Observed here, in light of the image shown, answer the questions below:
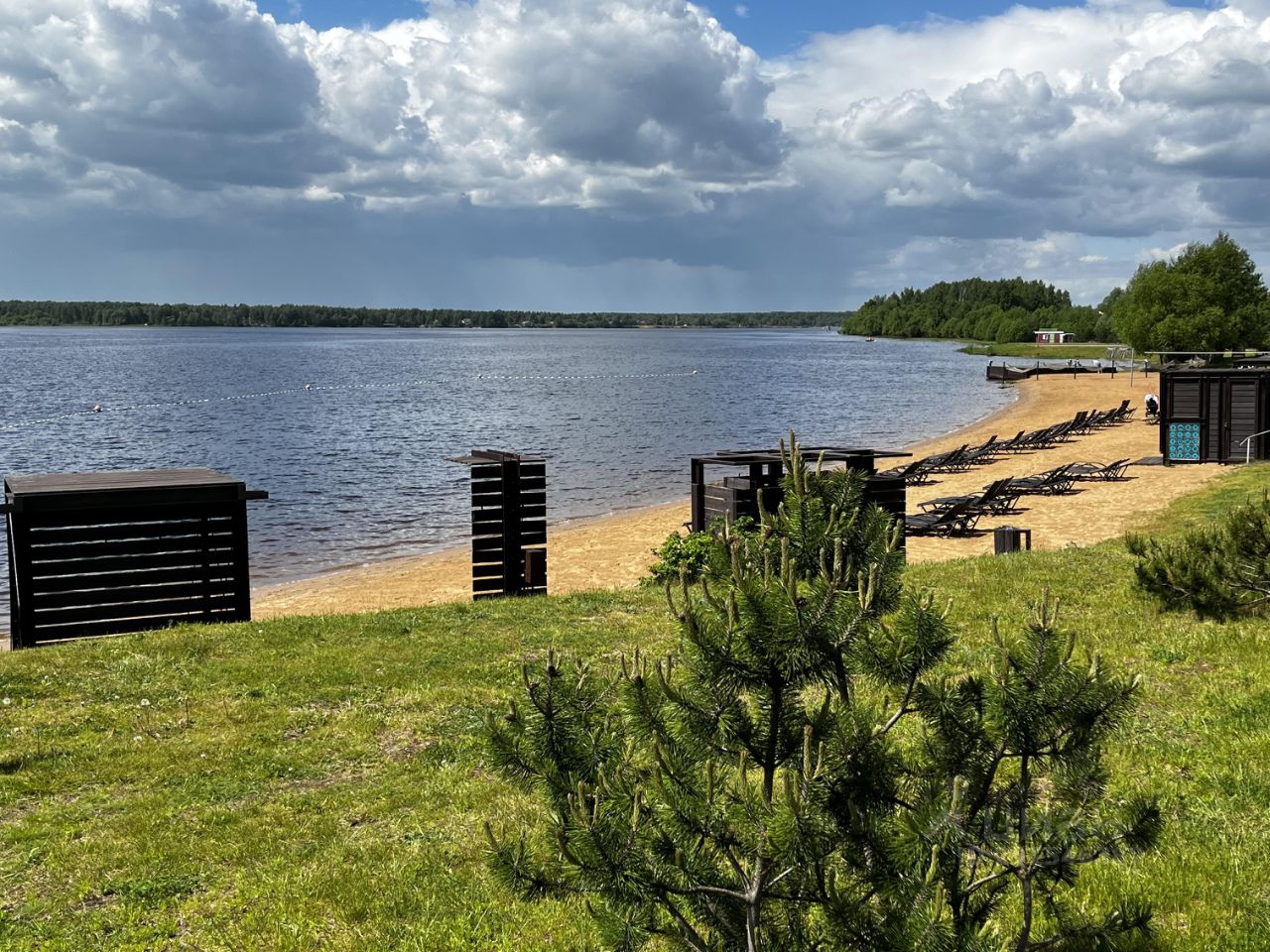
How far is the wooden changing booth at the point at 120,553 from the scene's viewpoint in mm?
10234

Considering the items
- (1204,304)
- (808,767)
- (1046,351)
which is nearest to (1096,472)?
(808,767)

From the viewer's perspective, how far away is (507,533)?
13.3 meters

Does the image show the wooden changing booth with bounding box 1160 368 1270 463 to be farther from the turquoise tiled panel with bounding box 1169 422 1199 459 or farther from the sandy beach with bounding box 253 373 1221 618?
the sandy beach with bounding box 253 373 1221 618

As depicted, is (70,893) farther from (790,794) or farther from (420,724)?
(790,794)

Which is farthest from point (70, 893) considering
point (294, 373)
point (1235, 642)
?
point (294, 373)

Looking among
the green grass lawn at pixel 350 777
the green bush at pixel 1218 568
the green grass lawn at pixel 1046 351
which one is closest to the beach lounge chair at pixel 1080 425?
the green grass lawn at pixel 350 777

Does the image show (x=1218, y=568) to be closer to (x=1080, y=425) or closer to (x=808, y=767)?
(x=808, y=767)

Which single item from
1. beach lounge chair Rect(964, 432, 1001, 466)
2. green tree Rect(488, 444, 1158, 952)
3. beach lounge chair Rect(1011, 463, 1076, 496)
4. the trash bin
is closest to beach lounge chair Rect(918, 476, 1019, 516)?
beach lounge chair Rect(1011, 463, 1076, 496)

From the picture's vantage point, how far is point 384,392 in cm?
8400

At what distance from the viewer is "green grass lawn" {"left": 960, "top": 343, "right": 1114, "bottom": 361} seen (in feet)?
396

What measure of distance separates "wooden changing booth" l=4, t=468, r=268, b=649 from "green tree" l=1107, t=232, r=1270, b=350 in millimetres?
66985

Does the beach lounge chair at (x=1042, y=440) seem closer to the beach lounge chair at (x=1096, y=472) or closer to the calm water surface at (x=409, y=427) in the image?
the calm water surface at (x=409, y=427)

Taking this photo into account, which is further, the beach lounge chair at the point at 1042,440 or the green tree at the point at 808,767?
the beach lounge chair at the point at 1042,440

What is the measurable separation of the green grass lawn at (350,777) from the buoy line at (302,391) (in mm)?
53495
